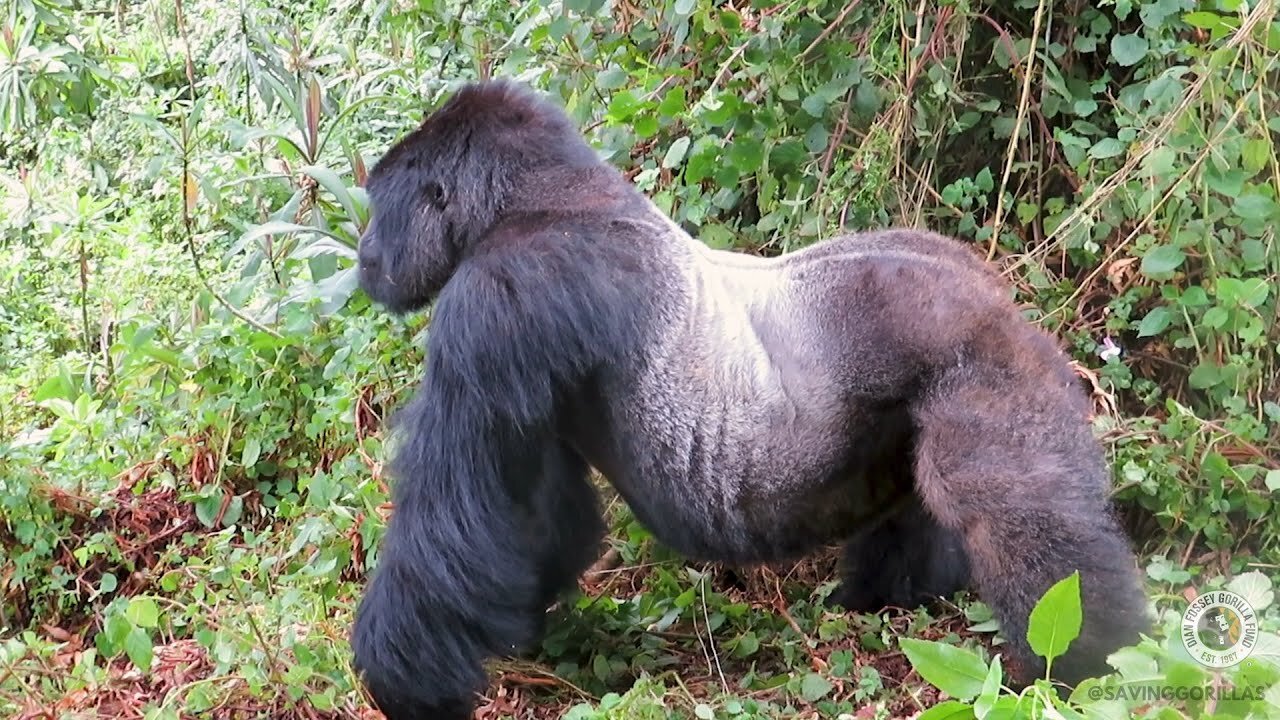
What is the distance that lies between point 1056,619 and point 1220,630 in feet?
1.67

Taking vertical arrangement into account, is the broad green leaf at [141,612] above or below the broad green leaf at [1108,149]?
below

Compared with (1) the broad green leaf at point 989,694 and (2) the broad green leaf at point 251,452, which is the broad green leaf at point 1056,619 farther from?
(2) the broad green leaf at point 251,452

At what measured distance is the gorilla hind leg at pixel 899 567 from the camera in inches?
121

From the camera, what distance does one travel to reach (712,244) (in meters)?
3.70

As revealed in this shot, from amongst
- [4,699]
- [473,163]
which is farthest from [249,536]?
[473,163]

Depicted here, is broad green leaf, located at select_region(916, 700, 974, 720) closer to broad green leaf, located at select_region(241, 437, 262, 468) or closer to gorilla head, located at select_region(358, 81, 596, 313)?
gorilla head, located at select_region(358, 81, 596, 313)

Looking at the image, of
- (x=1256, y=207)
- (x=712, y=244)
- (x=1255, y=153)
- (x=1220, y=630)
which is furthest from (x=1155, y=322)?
(x=1220, y=630)

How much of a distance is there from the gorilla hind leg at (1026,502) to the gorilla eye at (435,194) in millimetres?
1160

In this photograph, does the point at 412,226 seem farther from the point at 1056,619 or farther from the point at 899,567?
the point at 1056,619

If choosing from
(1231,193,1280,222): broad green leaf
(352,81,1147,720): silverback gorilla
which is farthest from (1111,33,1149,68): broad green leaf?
(352,81,1147,720): silverback gorilla

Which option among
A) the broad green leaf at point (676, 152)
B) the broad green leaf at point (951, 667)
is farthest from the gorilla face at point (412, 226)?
the broad green leaf at point (951, 667)

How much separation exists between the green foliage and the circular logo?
0.11 meters

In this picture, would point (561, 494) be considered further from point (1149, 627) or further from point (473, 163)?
point (1149, 627)

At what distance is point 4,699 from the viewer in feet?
8.87
